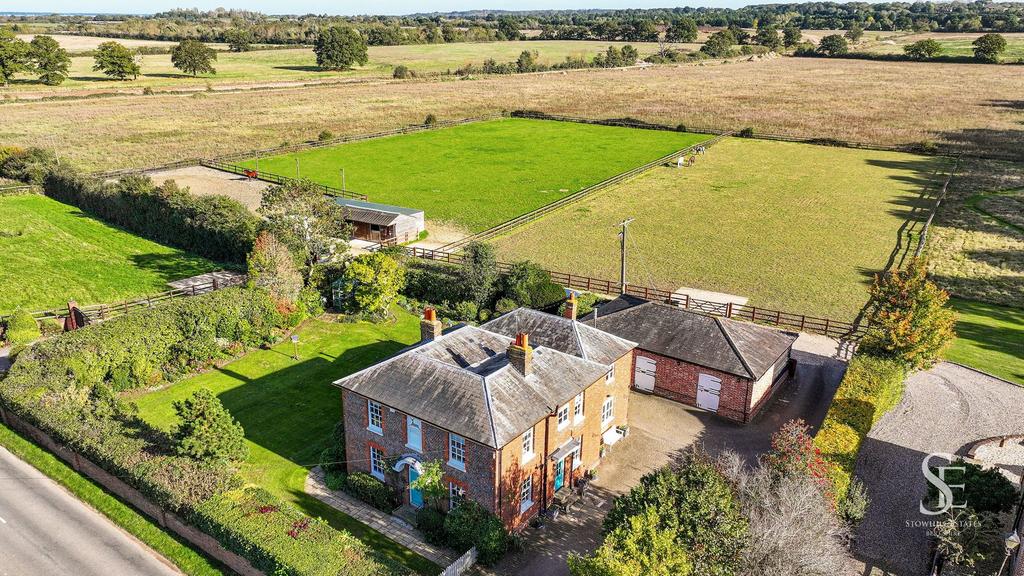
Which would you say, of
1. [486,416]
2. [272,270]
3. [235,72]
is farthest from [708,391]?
[235,72]

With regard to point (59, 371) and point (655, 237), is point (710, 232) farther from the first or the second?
point (59, 371)

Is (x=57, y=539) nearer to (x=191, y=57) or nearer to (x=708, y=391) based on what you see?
(x=708, y=391)

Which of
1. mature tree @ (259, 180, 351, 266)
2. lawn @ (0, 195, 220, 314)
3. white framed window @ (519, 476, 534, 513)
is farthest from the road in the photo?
lawn @ (0, 195, 220, 314)

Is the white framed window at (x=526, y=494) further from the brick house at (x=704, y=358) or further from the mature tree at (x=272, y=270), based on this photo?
the mature tree at (x=272, y=270)

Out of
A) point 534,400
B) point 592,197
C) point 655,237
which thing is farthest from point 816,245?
point 534,400

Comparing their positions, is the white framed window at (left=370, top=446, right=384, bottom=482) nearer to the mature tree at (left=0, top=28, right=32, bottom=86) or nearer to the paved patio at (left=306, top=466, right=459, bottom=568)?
the paved patio at (left=306, top=466, right=459, bottom=568)

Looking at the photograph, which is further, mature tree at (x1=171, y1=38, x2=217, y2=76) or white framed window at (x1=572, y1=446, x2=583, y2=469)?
mature tree at (x1=171, y1=38, x2=217, y2=76)
